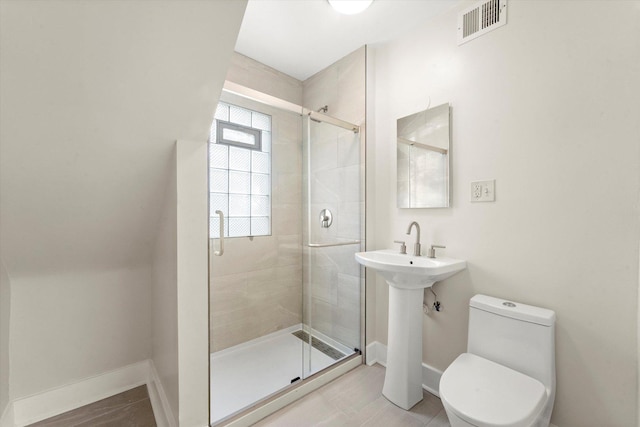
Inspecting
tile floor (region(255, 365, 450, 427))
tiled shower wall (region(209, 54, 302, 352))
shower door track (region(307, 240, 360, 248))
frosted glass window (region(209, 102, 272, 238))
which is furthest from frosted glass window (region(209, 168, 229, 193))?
tile floor (region(255, 365, 450, 427))

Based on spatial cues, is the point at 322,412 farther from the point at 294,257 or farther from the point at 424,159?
the point at 424,159

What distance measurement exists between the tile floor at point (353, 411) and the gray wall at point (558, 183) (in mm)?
328

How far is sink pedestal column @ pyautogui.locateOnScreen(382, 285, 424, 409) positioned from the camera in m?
1.66

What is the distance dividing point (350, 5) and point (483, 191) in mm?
1412

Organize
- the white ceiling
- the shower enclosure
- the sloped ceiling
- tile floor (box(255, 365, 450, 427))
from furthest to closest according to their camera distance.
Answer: the shower enclosure → the white ceiling → tile floor (box(255, 365, 450, 427)) → the sloped ceiling

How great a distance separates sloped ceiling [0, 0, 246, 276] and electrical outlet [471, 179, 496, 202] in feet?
4.93

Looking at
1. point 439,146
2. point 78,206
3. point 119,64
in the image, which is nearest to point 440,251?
point 439,146

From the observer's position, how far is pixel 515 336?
1347mm

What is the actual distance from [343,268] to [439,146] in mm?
1160

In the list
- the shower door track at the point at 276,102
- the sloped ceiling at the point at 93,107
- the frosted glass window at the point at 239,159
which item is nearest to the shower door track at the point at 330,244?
the frosted glass window at the point at 239,159

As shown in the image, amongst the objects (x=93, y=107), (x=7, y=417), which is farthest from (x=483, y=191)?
(x=7, y=417)

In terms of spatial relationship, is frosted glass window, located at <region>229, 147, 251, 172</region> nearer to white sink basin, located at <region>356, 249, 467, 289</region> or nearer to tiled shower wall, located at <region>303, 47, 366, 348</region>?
tiled shower wall, located at <region>303, 47, 366, 348</region>

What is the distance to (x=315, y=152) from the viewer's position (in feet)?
6.61

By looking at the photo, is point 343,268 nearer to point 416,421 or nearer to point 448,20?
point 416,421
